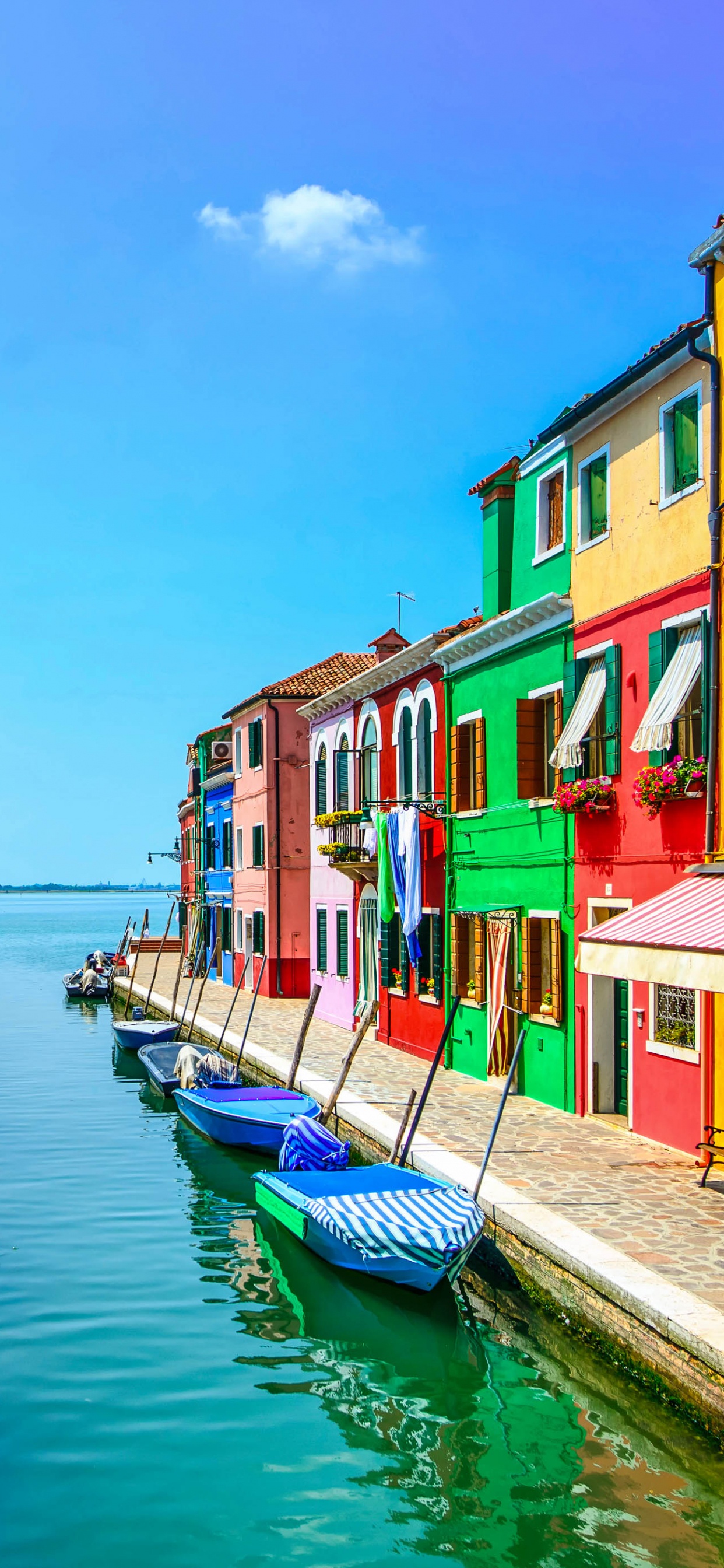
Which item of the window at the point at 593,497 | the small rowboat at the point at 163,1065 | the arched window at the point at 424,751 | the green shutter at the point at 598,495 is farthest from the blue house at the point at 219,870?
the green shutter at the point at 598,495

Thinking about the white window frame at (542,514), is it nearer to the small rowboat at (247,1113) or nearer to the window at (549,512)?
the window at (549,512)

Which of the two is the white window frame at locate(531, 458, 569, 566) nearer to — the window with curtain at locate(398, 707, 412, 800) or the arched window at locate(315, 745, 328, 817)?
the window with curtain at locate(398, 707, 412, 800)

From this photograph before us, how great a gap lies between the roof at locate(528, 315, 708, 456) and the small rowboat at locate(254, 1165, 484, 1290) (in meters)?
9.45

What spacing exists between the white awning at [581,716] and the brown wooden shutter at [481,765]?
3.61 m

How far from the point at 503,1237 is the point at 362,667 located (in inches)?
966

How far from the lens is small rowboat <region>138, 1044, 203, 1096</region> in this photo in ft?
81.5

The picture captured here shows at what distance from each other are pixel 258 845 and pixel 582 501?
76.5ft

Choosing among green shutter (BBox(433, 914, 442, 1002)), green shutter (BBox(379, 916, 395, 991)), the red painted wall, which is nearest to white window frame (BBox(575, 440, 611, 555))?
the red painted wall

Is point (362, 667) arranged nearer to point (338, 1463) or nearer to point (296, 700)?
point (296, 700)

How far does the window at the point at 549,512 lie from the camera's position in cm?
1786

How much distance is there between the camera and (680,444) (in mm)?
14219

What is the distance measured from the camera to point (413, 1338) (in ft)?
37.7

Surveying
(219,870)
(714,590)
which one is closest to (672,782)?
(714,590)

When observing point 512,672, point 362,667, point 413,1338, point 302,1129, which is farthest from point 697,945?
point 362,667
